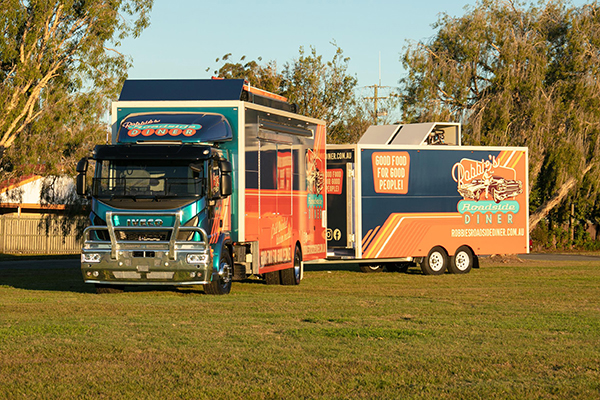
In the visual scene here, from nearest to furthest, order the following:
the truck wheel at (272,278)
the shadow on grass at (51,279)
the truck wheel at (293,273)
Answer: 1. the shadow on grass at (51,279)
2. the truck wheel at (293,273)
3. the truck wheel at (272,278)

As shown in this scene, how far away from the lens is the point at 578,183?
3306 centimetres

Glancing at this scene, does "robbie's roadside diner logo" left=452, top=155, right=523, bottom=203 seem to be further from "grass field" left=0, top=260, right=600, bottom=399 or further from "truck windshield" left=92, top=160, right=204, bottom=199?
"truck windshield" left=92, top=160, right=204, bottom=199

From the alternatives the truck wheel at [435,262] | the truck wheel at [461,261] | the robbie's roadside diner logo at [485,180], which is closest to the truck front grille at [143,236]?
the truck wheel at [435,262]

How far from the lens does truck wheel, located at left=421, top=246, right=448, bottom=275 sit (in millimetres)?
22812

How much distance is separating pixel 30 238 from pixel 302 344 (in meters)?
31.5

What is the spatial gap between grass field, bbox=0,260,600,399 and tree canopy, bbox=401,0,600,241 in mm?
14828

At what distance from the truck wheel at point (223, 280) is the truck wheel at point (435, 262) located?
314 inches

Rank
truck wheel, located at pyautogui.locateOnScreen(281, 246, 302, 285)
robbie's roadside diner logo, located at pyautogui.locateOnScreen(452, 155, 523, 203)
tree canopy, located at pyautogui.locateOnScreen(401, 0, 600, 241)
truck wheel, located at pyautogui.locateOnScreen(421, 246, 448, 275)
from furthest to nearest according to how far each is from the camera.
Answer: tree canopy, located at pyautogui.locateOnScreen(401, 0, 600, 241), robbie's roadside diner logo, located at pyautogui.locateOnScreen(452, 155, 523, 203), truck wheel, located at pyautogui.locateOnScreen(421, 246, 448, 275), truck wheel, located at pyautogui.locateOnScreen(281, 246, 302, 285)

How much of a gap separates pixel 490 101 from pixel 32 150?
1761 cm

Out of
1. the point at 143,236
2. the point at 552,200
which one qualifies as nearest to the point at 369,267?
the point at 143,236

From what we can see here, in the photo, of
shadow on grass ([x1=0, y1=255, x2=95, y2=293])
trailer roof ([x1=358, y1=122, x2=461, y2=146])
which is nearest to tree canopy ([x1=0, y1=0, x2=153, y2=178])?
shadow on grass ([x1=0, y1=255, x2=95, y2=293])

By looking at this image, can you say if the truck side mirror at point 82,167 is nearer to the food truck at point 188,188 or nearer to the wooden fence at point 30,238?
the food truck at point 188,188

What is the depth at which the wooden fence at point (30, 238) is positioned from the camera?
38469 mm

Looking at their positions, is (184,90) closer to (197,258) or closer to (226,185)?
(226,185)
